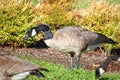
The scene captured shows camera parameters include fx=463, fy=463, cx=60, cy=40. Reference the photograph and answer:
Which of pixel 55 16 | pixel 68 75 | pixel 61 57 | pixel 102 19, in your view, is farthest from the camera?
pixel 55 16

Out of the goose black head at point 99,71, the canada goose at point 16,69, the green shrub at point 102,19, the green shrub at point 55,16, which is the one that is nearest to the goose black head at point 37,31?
the goose black head at point 99,71

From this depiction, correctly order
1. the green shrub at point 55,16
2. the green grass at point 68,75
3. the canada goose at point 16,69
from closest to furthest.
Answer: the canada goose at point 16,69 < the green grass at point 68,75 < the green shrub at point 55,16

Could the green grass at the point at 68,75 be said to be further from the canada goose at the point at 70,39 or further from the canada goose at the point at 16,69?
the canada goose at the point at 16,69

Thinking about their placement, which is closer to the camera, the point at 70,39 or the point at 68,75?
the point at 68,75

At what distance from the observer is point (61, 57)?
16438 millimetres

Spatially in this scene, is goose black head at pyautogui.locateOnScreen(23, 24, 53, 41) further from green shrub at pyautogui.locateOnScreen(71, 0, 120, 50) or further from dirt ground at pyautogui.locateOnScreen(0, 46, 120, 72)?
green shrub at pyautogui.locateOnScreen(71, 0, 120, 50)

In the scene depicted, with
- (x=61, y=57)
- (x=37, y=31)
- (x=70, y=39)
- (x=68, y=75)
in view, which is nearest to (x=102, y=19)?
(x=61, y=57)

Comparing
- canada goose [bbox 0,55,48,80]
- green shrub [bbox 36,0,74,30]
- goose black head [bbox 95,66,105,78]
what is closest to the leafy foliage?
green shrub [bbox 36,0,74,30]

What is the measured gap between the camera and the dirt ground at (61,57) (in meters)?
15.7

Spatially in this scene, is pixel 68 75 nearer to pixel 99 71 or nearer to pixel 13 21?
pixel 99 71

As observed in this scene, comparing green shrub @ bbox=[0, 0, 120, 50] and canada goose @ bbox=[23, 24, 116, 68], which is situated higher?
green shrub @ bbox=[0, 0, 120, 50]

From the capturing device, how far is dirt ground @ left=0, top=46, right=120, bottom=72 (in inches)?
619

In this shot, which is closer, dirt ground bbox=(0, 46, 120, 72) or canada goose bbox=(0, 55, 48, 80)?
canada goose bbox=(0, 55, 48, 80)

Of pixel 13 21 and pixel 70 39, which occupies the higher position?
pixel 13 21
